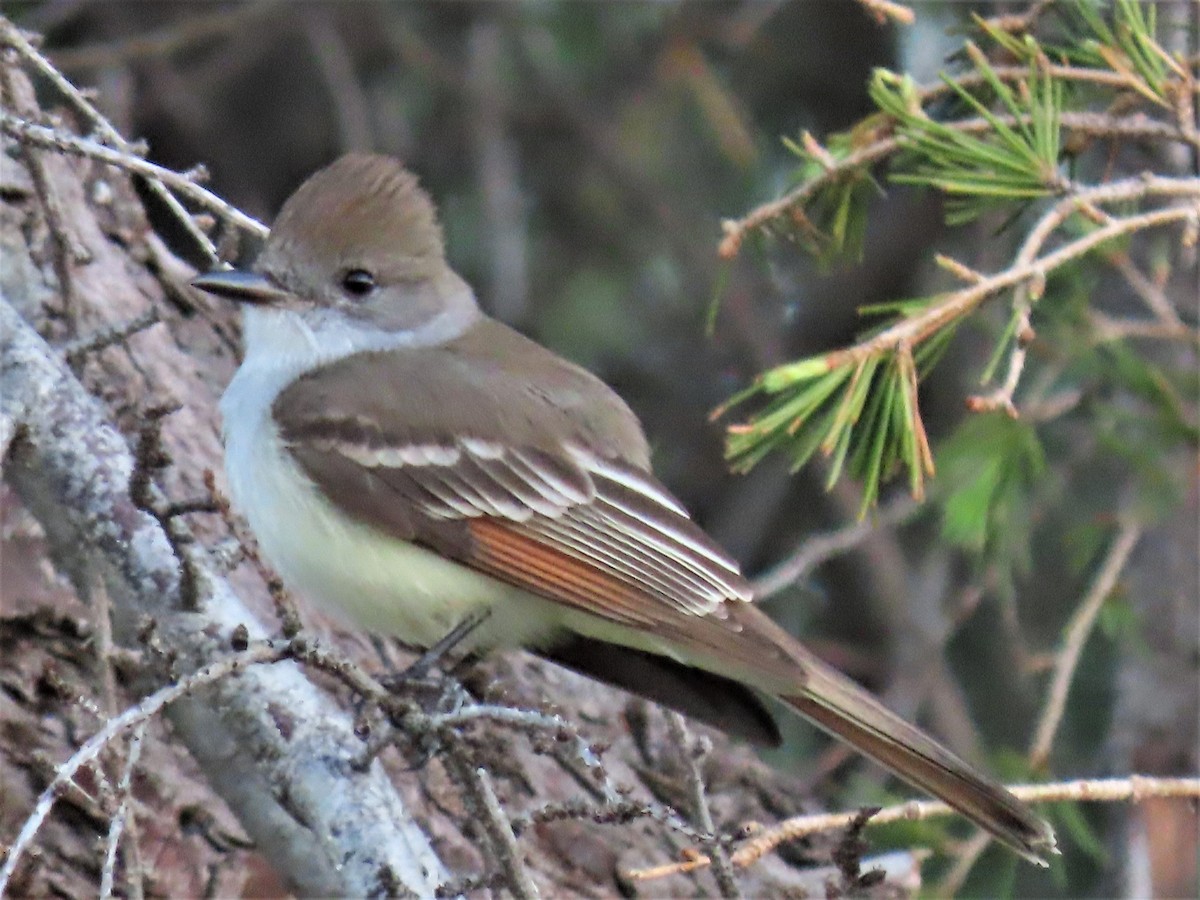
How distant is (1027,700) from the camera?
519 centimetres

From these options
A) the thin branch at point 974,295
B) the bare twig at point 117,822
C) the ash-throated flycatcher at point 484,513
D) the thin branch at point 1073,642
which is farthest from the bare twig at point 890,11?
the bare twig at point 117,822

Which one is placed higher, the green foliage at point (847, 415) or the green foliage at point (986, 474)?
the green foliage at point (847, 415)

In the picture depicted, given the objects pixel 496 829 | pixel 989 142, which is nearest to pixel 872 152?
pixel 989 142

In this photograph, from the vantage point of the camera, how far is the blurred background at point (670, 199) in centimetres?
486

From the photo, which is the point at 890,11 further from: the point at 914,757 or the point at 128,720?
the point at 128,720

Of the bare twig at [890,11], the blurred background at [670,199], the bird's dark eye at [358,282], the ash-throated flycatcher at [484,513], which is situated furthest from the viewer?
the blurred background at [670,199]

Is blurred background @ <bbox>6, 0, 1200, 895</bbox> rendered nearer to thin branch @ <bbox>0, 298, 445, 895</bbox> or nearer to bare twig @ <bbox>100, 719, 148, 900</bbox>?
thin branch @ <bbox>0, 298, 445, 895</bbox>

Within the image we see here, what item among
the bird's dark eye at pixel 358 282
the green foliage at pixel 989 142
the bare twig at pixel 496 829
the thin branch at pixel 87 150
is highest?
the thin branch at pixel 87 150

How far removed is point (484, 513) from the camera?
309 cm

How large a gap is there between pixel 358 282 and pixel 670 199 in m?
2.40

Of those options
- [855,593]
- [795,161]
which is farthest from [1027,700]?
[795,161]

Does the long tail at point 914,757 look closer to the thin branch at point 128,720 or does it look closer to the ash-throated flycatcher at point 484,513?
the ash-throated flycatcher at point 484,513

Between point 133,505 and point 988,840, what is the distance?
179cm

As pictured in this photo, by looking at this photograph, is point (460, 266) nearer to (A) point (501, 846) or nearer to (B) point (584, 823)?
(B) point (584, 823)
